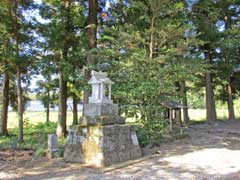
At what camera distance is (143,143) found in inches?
378

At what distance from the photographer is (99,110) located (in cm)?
757

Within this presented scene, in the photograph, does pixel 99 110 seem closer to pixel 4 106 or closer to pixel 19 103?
pixel 19 103

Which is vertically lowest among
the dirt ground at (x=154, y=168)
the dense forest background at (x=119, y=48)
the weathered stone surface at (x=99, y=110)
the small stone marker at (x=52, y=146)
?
the dirt ground at (x=154, y=168)

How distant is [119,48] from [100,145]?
188 inches

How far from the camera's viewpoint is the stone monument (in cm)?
718

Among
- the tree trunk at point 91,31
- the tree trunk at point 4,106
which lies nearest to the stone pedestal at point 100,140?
the tree trunk at point 91,31

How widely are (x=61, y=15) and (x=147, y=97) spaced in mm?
5980

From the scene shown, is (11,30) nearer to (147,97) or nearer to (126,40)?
(126,40)

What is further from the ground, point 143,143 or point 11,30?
point 11,30

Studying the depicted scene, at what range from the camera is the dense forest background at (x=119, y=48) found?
9.95 meters

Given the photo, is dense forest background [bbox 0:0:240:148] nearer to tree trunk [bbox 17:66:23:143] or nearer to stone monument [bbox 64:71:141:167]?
tree trunk [bbox 17:66:23:143]

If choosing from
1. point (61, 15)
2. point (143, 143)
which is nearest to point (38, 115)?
point (61, 15)

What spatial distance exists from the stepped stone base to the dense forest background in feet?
6.22

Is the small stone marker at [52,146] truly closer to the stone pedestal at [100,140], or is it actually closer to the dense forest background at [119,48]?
the stone pedestal at [100,140]
